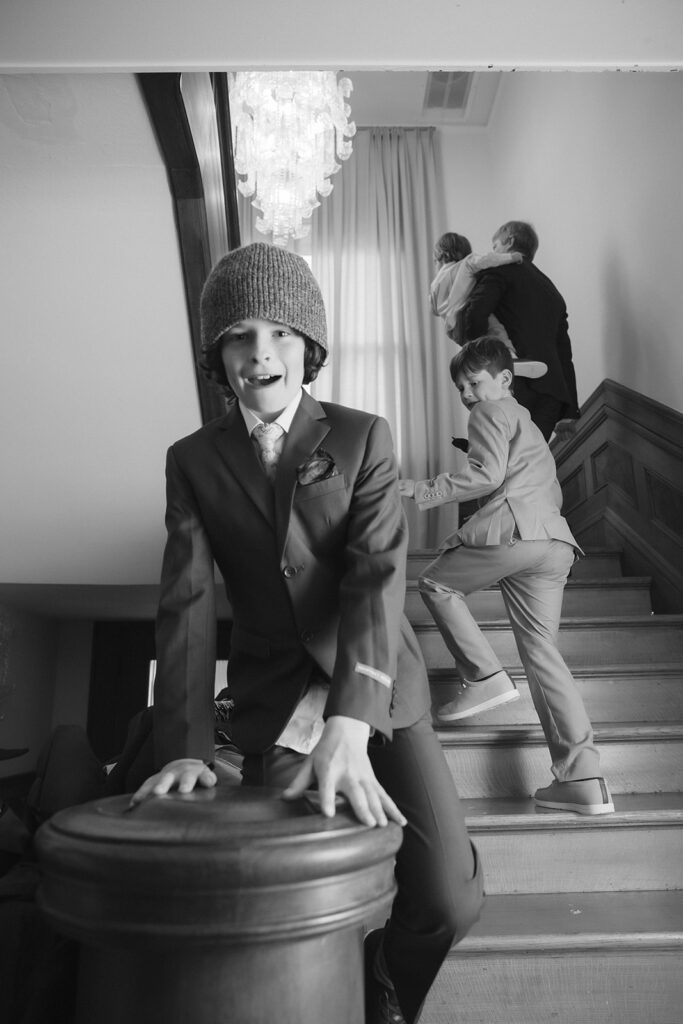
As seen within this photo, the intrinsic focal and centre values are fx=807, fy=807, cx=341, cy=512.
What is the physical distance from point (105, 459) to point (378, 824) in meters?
2.54

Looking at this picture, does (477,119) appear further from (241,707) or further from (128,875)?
(128,875)

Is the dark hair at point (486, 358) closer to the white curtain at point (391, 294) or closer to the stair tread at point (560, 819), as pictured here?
the stair tread at point (560, 819)

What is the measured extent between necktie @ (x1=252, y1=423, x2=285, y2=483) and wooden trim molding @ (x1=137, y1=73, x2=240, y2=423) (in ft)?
2.54

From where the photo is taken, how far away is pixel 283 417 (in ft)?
4.22

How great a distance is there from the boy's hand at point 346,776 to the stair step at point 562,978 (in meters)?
0.89

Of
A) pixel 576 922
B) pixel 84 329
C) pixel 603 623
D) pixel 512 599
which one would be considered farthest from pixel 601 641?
pixel 84 329

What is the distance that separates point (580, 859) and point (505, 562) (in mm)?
805

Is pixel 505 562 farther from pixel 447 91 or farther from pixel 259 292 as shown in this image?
pixel 447 91

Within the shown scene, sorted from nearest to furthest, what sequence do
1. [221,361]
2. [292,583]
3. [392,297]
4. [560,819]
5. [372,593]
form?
[372,593] < [292,583] < [221,361] < [560,819] < [392,297]

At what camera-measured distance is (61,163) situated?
6.15 ft

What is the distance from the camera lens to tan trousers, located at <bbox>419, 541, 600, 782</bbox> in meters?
2.19

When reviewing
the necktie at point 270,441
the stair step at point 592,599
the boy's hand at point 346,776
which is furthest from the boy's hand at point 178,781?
the stair step at point 592,599

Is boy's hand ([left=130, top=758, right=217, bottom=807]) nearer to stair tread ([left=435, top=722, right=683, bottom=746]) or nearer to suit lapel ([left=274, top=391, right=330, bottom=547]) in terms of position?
suit lapel ([left=274, top=391, right=330, bottom=547])

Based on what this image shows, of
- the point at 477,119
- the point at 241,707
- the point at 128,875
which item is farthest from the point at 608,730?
the point at 477,119
